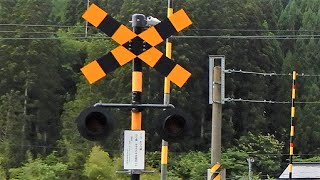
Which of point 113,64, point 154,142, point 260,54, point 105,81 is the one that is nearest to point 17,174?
point 154,142

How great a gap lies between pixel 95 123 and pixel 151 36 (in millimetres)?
685

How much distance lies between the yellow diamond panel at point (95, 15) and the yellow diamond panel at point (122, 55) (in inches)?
9.1

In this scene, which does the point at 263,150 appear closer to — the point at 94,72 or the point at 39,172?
the point at 39,172

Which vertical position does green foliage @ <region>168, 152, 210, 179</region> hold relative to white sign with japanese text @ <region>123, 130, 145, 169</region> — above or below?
below

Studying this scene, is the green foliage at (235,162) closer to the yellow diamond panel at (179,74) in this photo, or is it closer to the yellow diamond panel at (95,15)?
the yellow diamond panel at (179,74)

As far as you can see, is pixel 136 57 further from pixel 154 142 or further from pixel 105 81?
pixel 105 81

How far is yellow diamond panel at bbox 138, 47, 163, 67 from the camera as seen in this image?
4484mm

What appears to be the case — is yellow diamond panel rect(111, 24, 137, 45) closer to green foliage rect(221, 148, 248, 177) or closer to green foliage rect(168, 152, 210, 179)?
green foliage rect(168, 152, 210, 179)

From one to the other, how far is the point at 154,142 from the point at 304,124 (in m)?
11.3

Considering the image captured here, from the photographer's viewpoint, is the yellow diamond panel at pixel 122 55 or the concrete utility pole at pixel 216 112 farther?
the concrete utility pole at pixel 216 112

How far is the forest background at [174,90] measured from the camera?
32188mm

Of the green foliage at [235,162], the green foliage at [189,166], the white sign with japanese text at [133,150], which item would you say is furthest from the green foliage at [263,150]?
the white sign with japanese text at [133,150]

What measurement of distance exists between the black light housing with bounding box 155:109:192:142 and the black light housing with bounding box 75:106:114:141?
1.09ft

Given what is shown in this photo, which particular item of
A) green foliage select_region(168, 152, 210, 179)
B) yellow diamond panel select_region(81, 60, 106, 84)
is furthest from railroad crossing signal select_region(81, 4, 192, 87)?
green foliage select_region(168, 152, 210, 179)
